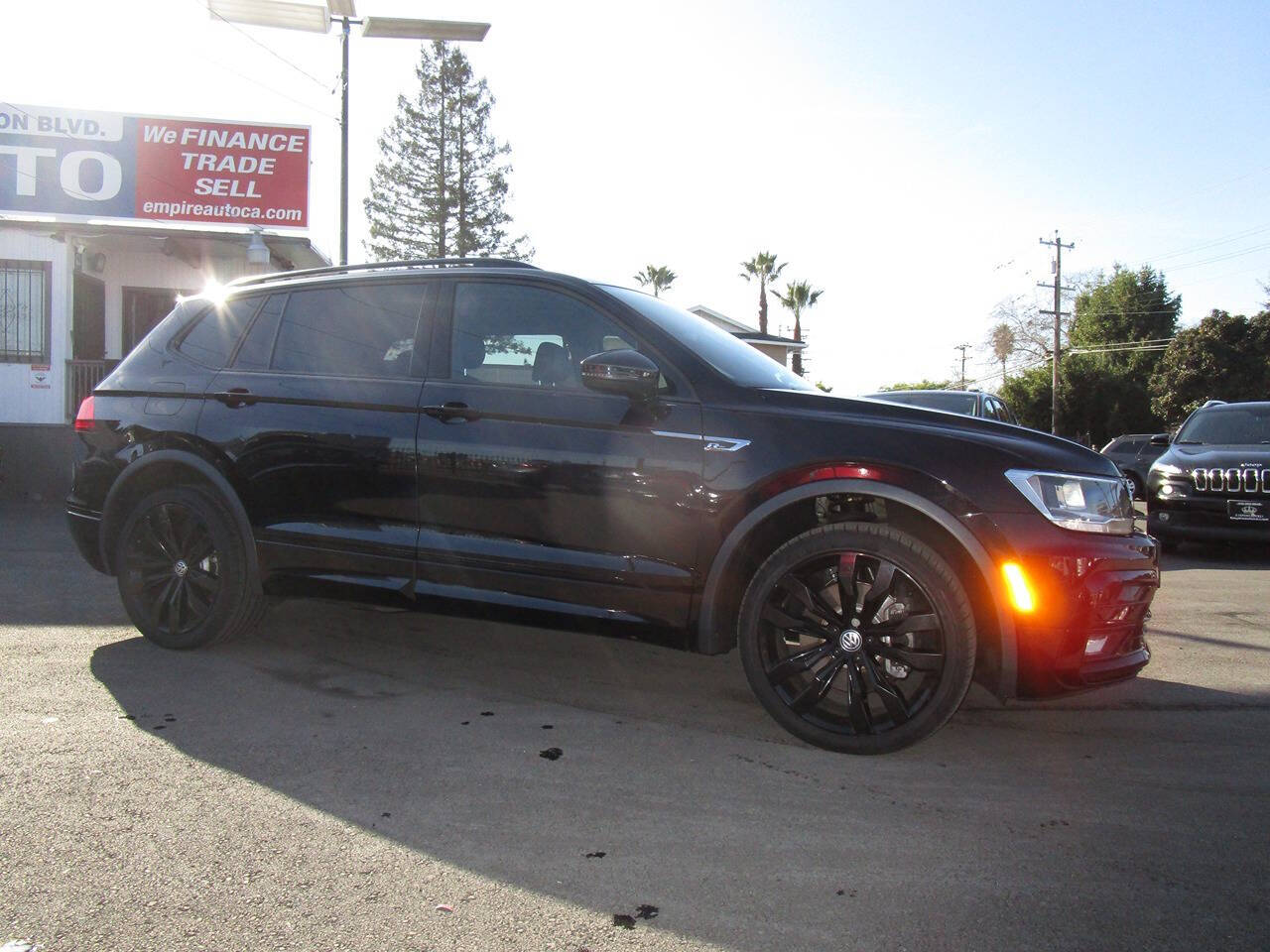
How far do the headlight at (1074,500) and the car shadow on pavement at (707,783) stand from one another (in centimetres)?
87

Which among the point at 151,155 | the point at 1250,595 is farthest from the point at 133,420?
the point at 151,155

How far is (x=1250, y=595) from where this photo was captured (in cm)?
728

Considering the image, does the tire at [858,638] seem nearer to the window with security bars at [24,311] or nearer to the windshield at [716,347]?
the windshield at [716,347]

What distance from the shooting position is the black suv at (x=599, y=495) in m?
3.45

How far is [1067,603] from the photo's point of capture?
3.35 meters

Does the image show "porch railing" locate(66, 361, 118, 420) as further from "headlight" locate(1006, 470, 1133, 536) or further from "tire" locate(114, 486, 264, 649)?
→ "headlight" locate(1006, 470, 1133, 536)

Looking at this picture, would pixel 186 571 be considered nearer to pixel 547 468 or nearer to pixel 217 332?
pixel 217 332

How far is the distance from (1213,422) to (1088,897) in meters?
9.67

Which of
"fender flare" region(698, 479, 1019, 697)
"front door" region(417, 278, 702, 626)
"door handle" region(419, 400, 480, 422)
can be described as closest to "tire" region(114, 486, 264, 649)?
"front door" region(417, 278, 702, 626)

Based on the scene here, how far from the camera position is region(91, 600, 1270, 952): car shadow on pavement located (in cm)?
256

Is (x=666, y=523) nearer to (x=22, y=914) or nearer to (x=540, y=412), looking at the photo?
(x=540, y=412)

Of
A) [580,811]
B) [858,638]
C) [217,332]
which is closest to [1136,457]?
[858,638]

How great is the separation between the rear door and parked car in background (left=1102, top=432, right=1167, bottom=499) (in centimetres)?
380

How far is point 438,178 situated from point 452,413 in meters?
41.3
